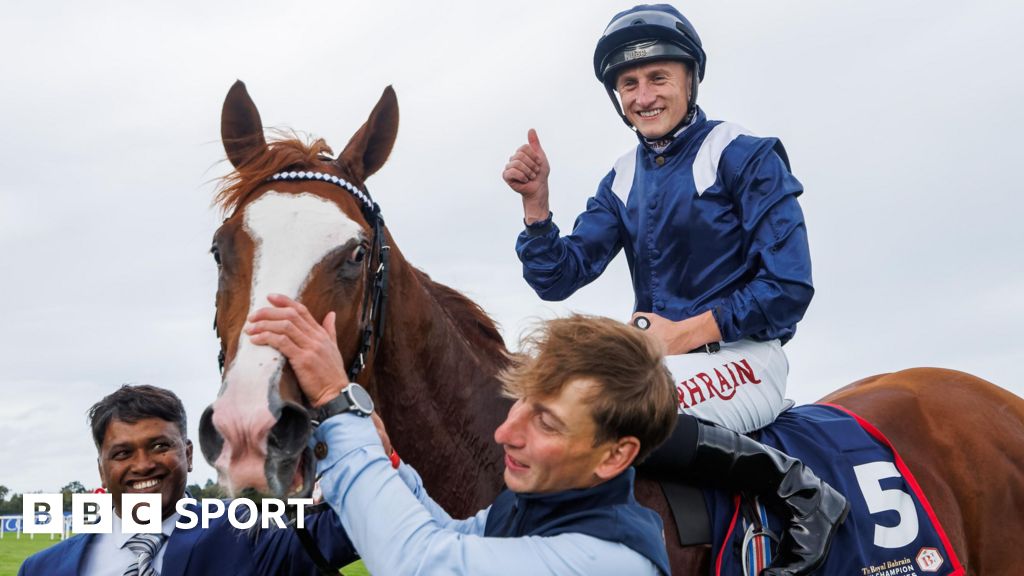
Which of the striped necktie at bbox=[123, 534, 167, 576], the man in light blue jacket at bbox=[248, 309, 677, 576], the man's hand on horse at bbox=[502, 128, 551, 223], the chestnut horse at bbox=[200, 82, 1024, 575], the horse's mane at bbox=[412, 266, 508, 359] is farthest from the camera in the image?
the man's hand on horse at bbox=[502, 128, 551, 223]

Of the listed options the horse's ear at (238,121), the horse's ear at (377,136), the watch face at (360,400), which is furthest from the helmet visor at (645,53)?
the watch face at (360,400)

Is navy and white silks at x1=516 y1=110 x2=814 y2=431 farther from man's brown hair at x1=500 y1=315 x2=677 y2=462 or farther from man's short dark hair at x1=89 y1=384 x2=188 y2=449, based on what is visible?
man's short dark hair at x1=89 y1=384 x2=188 y2=449

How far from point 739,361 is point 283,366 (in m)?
1.94

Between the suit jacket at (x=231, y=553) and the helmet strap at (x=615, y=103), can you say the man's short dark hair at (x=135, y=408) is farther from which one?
the helmet strap at (x=615, y=103)

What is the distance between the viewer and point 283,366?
2.50m

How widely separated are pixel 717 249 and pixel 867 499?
1175 mm

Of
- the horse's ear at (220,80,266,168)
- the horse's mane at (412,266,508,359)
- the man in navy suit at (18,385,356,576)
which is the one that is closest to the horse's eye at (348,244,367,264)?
the horse's mane at (412,266,508,359)

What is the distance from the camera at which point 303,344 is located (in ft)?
8.02

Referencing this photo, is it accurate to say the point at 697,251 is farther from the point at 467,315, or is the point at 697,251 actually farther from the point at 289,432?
the point at 289,432

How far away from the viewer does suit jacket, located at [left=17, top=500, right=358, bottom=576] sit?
3332 mm

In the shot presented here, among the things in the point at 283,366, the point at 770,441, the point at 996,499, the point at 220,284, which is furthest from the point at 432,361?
the point at 996,499

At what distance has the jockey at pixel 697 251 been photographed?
11.0ft

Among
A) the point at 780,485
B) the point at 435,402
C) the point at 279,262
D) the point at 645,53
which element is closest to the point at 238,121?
the point at 279,262

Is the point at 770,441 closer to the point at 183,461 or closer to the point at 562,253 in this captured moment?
the point at 562,253
